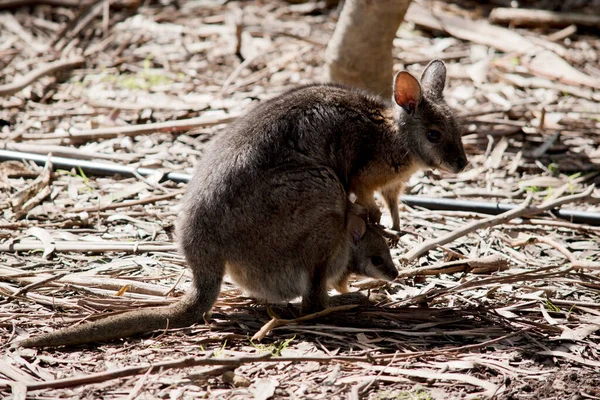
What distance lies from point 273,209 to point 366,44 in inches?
110

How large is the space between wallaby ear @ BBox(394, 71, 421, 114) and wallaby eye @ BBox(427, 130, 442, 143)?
0.19 m

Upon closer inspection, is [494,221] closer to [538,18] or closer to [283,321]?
[283,321]

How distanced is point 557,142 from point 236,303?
3.86 m

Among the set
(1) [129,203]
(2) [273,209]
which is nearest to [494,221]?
(2) [273,209]

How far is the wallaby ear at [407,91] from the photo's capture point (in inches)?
202

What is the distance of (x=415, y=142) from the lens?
526 centimetres

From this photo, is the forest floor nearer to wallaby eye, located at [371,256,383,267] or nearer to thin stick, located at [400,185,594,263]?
thin stick, located at [400,185,594,263]

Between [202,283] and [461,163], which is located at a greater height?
[461,163]

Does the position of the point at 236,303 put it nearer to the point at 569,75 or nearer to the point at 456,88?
the point at 456,88

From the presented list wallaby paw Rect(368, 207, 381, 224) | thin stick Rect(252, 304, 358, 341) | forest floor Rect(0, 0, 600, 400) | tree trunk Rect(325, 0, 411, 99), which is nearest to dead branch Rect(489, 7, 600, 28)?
forest floor Rect(0, 0, 600, 400)

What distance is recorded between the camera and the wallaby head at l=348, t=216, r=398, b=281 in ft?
16.4

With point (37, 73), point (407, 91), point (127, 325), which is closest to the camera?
point (127, 325)

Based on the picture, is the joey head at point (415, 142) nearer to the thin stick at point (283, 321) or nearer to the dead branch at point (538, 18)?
the thin stick at point (283, 321)

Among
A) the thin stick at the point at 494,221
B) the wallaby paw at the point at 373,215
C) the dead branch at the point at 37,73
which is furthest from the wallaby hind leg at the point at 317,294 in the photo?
the dead branch at the point at 37,73
